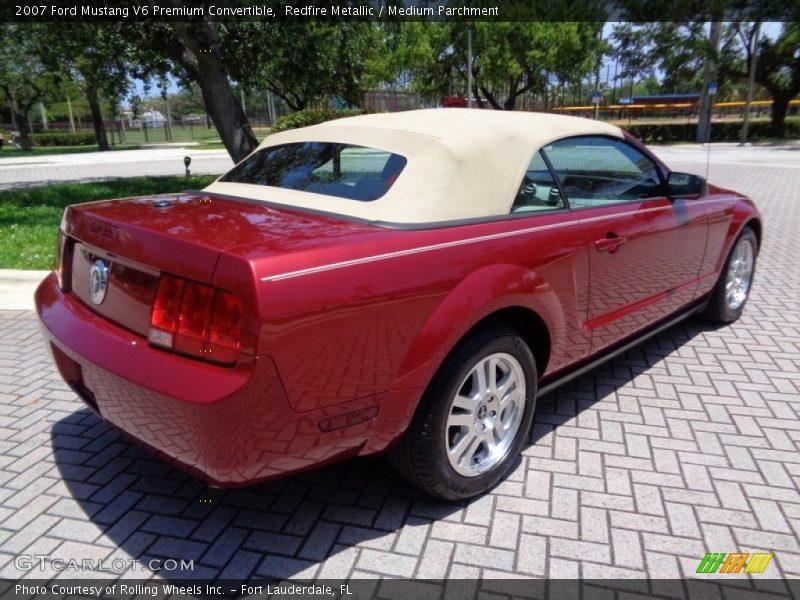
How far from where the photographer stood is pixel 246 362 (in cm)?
195

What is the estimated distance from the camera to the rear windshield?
9.02 feet

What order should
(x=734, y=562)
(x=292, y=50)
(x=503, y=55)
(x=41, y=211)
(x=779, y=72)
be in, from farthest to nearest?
1. (x=503, y=55)
2. (x=779, y=72)
3. (x=292, y=50)
4. (x=41, y=211)
5. (x=734, y=562)

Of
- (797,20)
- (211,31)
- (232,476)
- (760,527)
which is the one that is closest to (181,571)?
(232,476)

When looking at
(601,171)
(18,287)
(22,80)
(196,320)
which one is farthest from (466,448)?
(22,80)

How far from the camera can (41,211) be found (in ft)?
32.6

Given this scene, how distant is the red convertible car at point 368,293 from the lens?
6.61 ft

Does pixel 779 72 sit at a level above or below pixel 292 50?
below

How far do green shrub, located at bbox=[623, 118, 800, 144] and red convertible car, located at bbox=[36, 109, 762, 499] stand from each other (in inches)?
1304

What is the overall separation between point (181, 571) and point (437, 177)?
1834mm

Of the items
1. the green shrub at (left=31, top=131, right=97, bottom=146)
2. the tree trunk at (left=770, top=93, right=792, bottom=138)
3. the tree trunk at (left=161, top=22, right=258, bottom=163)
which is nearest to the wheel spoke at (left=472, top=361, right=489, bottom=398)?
the tree trunk at (left=161, top=22, right=258, bottom=163)

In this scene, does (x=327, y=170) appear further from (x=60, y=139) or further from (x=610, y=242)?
(x=60, y=139)

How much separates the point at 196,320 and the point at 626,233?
224 centimetres

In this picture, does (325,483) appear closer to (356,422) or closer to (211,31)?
(356,422)

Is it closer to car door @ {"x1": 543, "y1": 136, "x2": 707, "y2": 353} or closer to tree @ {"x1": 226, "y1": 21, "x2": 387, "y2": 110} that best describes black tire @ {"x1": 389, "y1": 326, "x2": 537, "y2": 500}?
car door @ {"x1": 543, "y1": 136, "x2": 707, "y2": 353}
